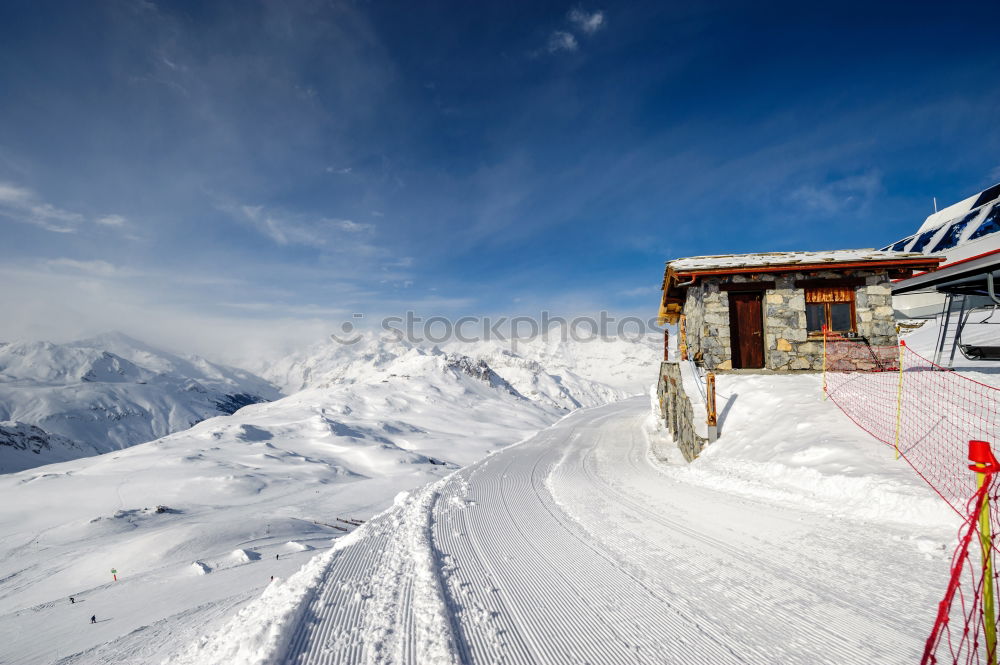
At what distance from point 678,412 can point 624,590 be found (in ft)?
30.6

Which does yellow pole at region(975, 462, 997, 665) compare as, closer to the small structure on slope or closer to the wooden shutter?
the small structure on slope

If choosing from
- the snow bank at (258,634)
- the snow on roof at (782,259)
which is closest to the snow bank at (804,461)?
the snow on roof at (782,259)

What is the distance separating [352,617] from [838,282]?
14.7 meters

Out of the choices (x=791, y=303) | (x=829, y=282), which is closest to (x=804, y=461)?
(x=791, y=303)

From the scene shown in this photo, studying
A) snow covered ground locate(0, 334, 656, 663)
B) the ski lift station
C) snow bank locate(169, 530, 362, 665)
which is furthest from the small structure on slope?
snow covered ground locate(0, 334, 656, 663)

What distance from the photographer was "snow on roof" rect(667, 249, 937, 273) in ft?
37.3

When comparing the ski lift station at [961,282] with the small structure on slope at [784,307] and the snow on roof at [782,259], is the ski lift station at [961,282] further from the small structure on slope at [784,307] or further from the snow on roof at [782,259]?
the snow on roof at [782,259]

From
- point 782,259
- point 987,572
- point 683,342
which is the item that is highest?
point 782,259

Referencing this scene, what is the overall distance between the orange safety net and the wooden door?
6.87 ft

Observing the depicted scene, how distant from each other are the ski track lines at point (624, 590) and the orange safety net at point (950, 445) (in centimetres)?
21

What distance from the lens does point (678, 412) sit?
11758mm

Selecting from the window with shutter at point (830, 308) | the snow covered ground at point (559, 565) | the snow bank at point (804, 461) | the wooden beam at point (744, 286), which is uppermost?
the wooden beam at point (744, 286)

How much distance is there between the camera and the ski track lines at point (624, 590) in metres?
2.66

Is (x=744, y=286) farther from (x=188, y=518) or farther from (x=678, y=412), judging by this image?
(x=188, y=518)
